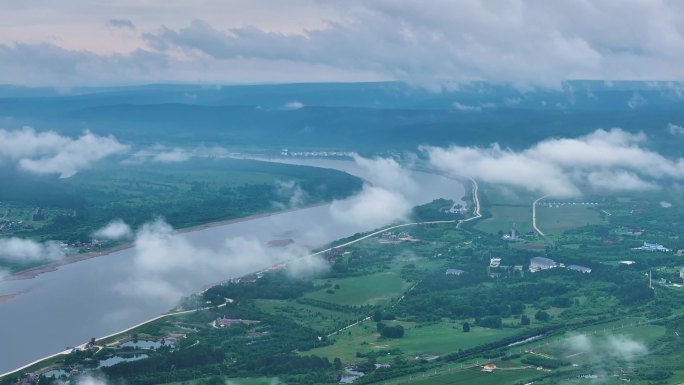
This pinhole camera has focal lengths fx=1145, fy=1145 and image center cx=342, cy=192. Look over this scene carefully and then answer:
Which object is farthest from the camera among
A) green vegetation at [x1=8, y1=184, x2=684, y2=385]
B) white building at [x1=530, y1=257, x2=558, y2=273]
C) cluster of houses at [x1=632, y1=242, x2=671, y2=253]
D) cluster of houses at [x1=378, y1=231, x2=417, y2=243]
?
cluster of houses at [x1=378, y1=231, x2=417, y2=243]

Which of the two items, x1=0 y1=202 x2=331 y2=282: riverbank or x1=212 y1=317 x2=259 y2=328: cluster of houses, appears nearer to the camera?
x1=212 y1=317 x2=259 y2=328: cluster of houses

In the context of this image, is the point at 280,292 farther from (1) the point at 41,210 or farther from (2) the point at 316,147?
(2) the point at 316,147

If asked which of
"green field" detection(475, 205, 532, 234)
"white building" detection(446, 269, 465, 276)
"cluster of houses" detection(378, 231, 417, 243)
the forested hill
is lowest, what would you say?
A: "white building" detection(446, 269, 465, 276)

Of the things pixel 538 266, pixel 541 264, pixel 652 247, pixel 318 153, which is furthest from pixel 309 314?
pixel 318 153

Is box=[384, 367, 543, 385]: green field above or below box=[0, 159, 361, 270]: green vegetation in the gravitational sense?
below

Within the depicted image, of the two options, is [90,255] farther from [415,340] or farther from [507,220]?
[507,220]

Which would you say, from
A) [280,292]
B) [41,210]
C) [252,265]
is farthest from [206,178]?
[280,292]

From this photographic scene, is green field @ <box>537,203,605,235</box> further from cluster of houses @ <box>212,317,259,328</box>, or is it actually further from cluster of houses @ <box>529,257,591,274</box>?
cluster of houses @ <box>212,317,259,328</box>

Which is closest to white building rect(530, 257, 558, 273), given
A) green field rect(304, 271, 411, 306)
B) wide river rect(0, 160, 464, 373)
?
green field rect(304, 271, 411, 306)
